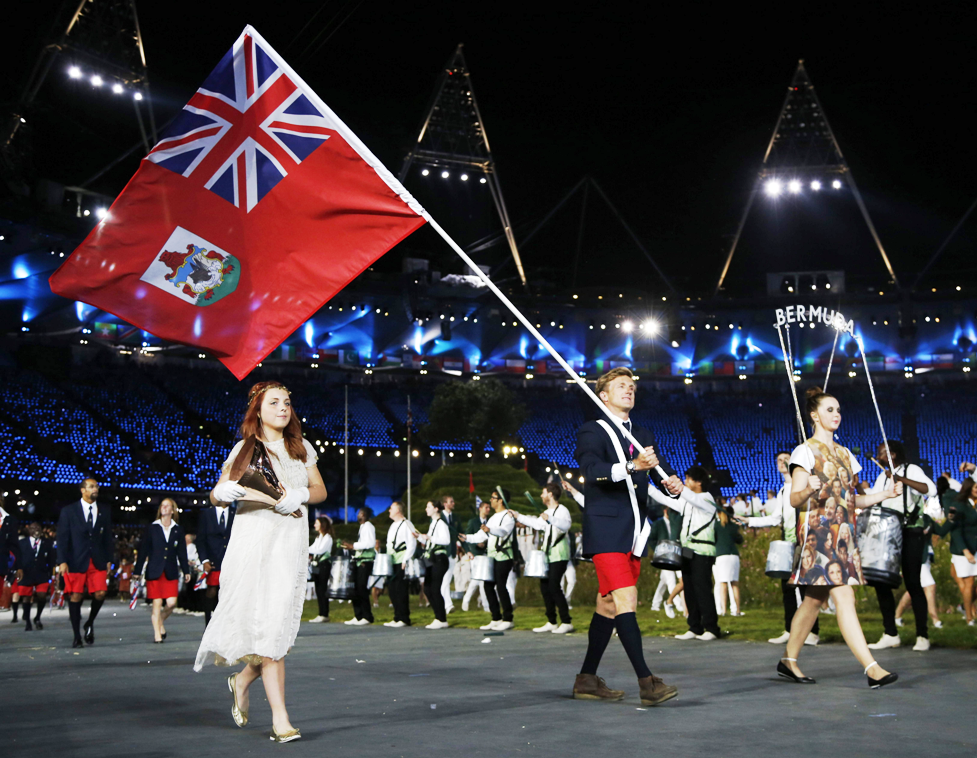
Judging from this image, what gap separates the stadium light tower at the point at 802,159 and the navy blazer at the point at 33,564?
Result: 38.8m

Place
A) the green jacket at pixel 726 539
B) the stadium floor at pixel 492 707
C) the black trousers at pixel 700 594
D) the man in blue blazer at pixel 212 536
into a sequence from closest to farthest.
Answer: the stadium floor at pixel 492 707
the black trousers at pixel 700 594
the man in blue blazer at pixel 212 536
the green jacket at pixel 726 539

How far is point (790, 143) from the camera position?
48031 millimetres

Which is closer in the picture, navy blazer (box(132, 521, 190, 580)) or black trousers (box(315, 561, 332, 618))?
navy blazer (box(132, 521, 190, 580))

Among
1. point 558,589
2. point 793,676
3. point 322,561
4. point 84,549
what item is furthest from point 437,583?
point 793,676

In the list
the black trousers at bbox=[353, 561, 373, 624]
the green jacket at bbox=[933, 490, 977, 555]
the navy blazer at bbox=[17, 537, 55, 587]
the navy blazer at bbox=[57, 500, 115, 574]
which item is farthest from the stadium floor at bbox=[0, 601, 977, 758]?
the navy blazer at bbox=[17, 537, 55, 587]

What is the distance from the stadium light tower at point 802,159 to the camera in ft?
156

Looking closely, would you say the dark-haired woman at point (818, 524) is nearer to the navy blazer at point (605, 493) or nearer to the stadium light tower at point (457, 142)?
the navy blazer at point (605, 493)

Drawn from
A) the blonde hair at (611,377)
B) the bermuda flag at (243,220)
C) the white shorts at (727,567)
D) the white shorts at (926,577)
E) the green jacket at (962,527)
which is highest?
the bermuda flag at (243,220)

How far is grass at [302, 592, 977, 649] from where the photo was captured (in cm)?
974

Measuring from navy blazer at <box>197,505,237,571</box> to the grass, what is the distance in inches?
129

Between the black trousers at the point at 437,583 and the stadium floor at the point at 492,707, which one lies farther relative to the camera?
the black trousers at the point at 437,583

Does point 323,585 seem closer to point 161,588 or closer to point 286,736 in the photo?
point 161,588

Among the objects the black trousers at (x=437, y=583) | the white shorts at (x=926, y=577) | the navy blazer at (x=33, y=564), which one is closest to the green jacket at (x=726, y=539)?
the white shorts at (x=926, y=577)

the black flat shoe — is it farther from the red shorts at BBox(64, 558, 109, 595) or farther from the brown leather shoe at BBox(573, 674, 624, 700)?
the red shorts at BBox(64, 558, 109, 595)
